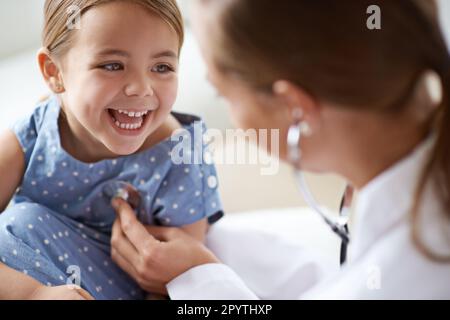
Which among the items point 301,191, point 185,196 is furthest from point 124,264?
point 301,191

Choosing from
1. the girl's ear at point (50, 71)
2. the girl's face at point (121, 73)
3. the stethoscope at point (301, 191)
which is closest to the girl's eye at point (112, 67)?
the girl's face at point (121, 73)

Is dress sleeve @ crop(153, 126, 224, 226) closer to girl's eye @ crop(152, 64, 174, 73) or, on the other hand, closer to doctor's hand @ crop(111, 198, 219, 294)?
doctor's hand @ crop(111, 198, 219, 294)

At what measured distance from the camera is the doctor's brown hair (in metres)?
0.61

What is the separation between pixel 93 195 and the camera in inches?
42.0

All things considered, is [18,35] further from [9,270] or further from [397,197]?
[397,197]

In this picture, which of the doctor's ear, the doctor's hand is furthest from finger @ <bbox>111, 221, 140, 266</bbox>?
the doctor's ear

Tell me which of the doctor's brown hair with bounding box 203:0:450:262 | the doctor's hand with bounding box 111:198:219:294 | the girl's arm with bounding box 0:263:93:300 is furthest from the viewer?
the doctor's hand with bounding box 111:198:219:294

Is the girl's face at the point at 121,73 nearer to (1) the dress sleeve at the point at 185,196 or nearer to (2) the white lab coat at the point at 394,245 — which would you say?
(1) the dress sleeve at the point at 185,196

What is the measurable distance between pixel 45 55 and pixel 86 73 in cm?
10

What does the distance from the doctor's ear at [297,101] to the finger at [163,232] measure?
1.42ft

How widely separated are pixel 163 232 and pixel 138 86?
25 cm

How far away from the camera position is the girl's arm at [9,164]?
105 cm

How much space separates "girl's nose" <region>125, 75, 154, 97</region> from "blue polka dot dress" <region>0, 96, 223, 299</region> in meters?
0.15

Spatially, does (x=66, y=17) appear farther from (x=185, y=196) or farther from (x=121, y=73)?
(x=185, y=196)
